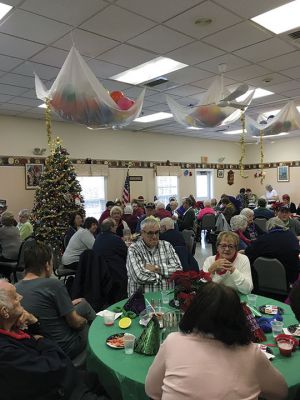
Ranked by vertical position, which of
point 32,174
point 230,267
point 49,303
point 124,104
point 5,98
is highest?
point 5,98

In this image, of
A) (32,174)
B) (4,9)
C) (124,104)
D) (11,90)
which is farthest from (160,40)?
(32,174)

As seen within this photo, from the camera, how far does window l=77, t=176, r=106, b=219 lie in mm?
9453

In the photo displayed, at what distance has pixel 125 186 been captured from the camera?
32.4 feet

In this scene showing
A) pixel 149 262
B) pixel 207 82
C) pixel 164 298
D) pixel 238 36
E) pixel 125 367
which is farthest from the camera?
pixel 207 82

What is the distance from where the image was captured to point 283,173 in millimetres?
13039

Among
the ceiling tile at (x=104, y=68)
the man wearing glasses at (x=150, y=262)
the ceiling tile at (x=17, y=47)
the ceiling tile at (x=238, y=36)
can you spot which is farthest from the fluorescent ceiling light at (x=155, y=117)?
the man wearing glasses at (x=150, y=262)

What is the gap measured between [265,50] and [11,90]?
4.22 m

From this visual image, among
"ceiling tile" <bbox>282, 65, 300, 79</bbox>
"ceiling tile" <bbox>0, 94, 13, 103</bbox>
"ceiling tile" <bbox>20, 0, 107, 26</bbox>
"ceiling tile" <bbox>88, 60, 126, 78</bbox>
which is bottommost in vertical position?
"ceiling tile" <bbox>0, 94, 13, 103</bbox>

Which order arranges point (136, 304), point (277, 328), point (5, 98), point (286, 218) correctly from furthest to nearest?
point (5, 98) → point (286, 218) → point (136, 304) → point (277, 328)

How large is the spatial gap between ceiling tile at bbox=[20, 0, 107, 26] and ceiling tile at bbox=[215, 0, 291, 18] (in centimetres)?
121

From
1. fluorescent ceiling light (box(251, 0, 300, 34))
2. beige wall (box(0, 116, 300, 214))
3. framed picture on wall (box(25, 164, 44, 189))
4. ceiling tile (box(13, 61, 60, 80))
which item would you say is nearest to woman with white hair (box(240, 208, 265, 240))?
fluorescent ceiling light (box(251, 0, 300, 34))

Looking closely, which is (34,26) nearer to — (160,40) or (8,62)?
(8,62)

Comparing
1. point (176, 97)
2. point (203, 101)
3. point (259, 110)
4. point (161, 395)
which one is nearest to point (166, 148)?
point (259, 110)

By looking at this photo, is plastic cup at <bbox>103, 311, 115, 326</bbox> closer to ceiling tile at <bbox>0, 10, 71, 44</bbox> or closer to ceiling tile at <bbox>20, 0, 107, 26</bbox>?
ceiling tile at <bbox>20, 0, 107, 26</bbox>
